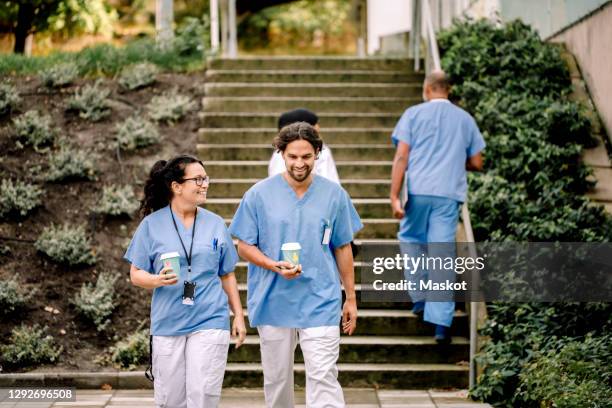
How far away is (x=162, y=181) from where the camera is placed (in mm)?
5086

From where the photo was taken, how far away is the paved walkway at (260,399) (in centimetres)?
655

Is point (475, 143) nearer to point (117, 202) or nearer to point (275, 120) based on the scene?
point (117, 202)

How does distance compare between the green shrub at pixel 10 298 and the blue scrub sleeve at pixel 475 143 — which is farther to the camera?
the green shrub at pixel 10 298

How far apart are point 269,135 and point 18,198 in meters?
2.90

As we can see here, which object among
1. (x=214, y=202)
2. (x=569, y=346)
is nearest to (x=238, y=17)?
(x=214, y=202)

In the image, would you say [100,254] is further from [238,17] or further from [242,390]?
[238,17]

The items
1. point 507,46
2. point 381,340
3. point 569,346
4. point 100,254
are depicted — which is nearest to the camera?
point 569,346

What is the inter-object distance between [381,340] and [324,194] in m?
2.68

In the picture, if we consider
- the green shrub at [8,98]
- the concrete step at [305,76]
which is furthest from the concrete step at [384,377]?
the concrete step at [305,76]

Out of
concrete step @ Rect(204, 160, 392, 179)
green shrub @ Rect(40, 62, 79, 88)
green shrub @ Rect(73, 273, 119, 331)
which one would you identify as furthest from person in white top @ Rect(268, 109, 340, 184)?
green shrub @ Rect(40, 62, 79, 88)

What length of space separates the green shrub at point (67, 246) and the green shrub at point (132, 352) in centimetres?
130

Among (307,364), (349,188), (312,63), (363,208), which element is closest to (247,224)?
(307,364)

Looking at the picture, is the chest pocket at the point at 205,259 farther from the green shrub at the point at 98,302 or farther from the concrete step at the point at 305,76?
the concrete step at the point at 305,76

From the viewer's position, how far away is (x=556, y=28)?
11.7m
